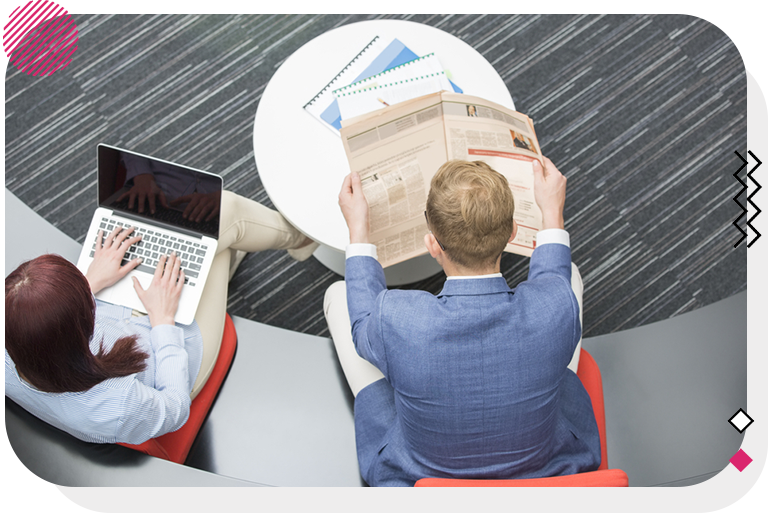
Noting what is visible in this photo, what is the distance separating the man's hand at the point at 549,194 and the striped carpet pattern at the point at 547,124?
2.20 ft

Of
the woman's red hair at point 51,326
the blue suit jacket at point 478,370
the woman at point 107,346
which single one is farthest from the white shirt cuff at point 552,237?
the woman's red hair at point 51,326

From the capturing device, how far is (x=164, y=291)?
131cm

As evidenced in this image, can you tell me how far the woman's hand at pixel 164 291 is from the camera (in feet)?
4.22

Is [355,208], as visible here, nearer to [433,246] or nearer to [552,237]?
[433,246]

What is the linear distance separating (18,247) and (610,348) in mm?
1490

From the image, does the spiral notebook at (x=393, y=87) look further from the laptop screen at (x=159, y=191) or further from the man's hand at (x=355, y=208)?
the laptop screen at (x=159, y=191)

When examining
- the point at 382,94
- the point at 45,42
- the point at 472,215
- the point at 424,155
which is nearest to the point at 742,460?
the point at 472,215

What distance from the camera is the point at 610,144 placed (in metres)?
2.04

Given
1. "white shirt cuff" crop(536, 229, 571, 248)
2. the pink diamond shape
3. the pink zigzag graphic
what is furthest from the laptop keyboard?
the pink diamond shape

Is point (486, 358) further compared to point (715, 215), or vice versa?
point (715, 215)

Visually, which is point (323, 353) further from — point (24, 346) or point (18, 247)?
point (18, 247)

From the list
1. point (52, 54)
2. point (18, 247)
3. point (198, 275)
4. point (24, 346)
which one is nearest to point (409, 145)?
point (198, 275)

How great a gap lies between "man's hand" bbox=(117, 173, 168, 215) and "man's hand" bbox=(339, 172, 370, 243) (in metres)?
0.45

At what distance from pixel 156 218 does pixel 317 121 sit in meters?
0.48
